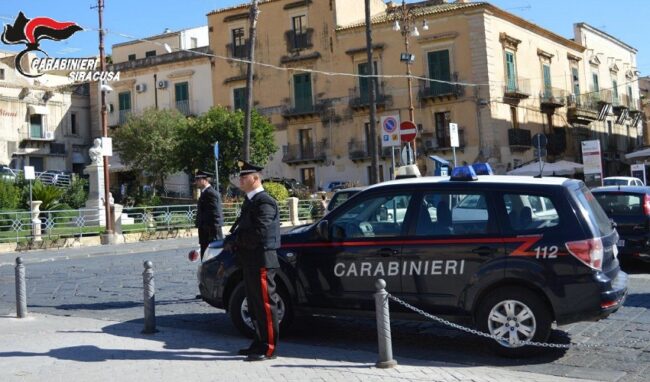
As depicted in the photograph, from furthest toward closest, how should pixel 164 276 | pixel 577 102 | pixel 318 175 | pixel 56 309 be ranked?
pixel 577 102
pixel 318 175
pixel 164 276
pixel 56 309

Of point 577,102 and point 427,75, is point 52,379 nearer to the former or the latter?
point 427,75

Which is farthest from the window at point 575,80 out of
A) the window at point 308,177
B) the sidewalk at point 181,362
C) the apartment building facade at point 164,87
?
the sidewalk at point 181,362

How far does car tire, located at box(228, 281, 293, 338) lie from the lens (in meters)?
7.51

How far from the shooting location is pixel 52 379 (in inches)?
241

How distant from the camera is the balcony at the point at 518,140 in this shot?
41.5 m

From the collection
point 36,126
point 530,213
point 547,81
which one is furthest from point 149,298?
point 36,126

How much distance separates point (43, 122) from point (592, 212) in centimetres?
4959

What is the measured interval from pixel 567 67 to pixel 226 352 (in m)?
47.0

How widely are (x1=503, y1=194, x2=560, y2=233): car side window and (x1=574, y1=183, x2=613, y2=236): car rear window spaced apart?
0.90ft

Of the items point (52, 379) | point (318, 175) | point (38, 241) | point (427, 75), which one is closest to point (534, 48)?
point (427, 75)

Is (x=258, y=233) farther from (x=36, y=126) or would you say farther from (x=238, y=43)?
(x=36, y=126)

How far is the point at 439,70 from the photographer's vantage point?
138ft

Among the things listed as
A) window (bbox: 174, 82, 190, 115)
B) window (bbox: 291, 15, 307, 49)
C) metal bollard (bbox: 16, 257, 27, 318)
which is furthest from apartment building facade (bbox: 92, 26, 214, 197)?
metal bollard (bbox: 16, 257, 27, 318)

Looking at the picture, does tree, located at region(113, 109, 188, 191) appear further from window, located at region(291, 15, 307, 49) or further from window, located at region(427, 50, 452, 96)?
window, located at region(427, 50, 452, 96)
